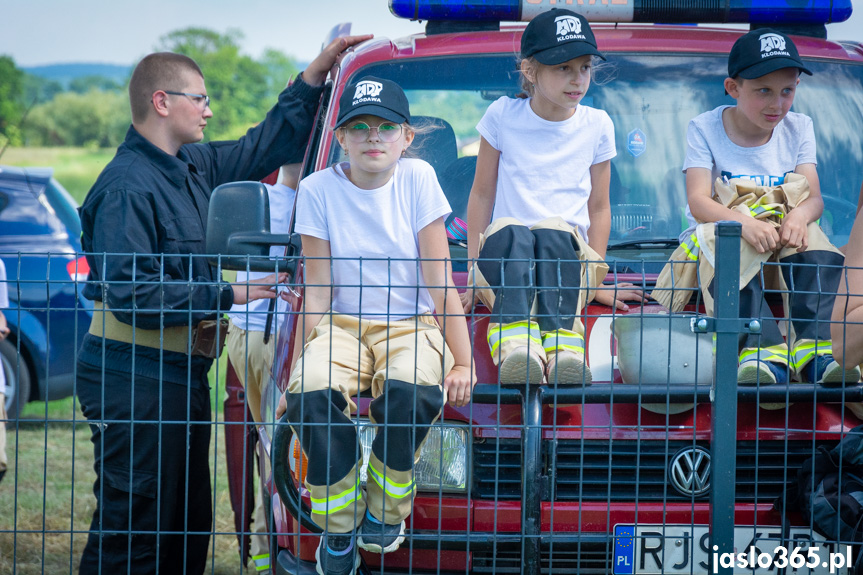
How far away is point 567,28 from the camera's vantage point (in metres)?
3.51

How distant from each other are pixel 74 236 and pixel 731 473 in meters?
6.39

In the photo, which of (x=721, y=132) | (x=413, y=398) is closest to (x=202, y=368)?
(x=413, y=398)

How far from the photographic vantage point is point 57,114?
59.5ft

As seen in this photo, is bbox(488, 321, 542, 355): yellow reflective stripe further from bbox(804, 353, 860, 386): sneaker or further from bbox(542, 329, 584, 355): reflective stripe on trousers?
bbox(804, 353, 860, 386): sneaker

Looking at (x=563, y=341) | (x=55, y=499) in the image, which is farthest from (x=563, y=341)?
(x=55, y=499)

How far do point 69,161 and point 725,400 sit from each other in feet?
50.7

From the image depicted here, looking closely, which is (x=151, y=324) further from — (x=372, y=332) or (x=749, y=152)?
(x=749, y=152)

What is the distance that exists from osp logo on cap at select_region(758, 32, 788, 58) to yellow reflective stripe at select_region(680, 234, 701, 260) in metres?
0.80

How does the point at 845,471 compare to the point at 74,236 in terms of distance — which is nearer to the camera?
the point at 845,471

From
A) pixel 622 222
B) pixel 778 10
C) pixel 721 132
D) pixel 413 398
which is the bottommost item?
pixel 413 398

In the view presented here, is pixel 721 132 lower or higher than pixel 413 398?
higher

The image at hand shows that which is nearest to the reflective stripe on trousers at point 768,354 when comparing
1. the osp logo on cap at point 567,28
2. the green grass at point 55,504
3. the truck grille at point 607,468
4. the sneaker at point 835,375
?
the sneaker at point 835,375

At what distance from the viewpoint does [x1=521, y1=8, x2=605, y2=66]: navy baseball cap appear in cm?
348

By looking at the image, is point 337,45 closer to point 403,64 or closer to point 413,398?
point 403,64
